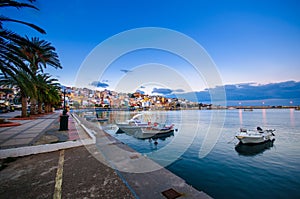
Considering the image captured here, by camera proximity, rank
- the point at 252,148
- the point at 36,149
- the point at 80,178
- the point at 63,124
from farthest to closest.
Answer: the point at 252,148, the point at 63,124, the point at 36,149, the point at 80,178

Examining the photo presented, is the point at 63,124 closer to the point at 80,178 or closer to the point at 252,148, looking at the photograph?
the point at 80,178

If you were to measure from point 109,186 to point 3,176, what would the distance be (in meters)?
3.02

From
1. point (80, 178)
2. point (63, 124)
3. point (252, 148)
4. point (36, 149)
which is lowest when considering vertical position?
point (252, 148)

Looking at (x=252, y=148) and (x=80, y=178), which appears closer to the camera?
(x=80, y=178)

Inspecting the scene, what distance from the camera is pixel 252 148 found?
12.6m

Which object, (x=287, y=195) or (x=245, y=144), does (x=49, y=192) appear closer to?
(x=287, y=195)

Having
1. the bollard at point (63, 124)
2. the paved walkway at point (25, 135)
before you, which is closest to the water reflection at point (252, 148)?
the paved walkway at point (25, 135)

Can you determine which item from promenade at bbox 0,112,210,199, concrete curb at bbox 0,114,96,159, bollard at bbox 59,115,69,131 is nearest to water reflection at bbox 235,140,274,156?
promenade at bbox 0,112,210,199

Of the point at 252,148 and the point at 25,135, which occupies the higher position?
the point at 25,135

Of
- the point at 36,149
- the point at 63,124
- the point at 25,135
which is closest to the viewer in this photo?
the point at 36,149

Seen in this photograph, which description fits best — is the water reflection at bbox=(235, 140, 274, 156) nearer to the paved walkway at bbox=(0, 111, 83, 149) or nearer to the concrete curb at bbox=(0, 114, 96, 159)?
the concrete curb at bbox=(0, 114, 96, 159)

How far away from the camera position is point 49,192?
118 inches

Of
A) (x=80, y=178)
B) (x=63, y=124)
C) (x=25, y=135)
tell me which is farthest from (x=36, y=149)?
(x=63, y=124)

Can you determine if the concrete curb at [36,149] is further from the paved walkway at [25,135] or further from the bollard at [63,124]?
the bollard at [63,124]
